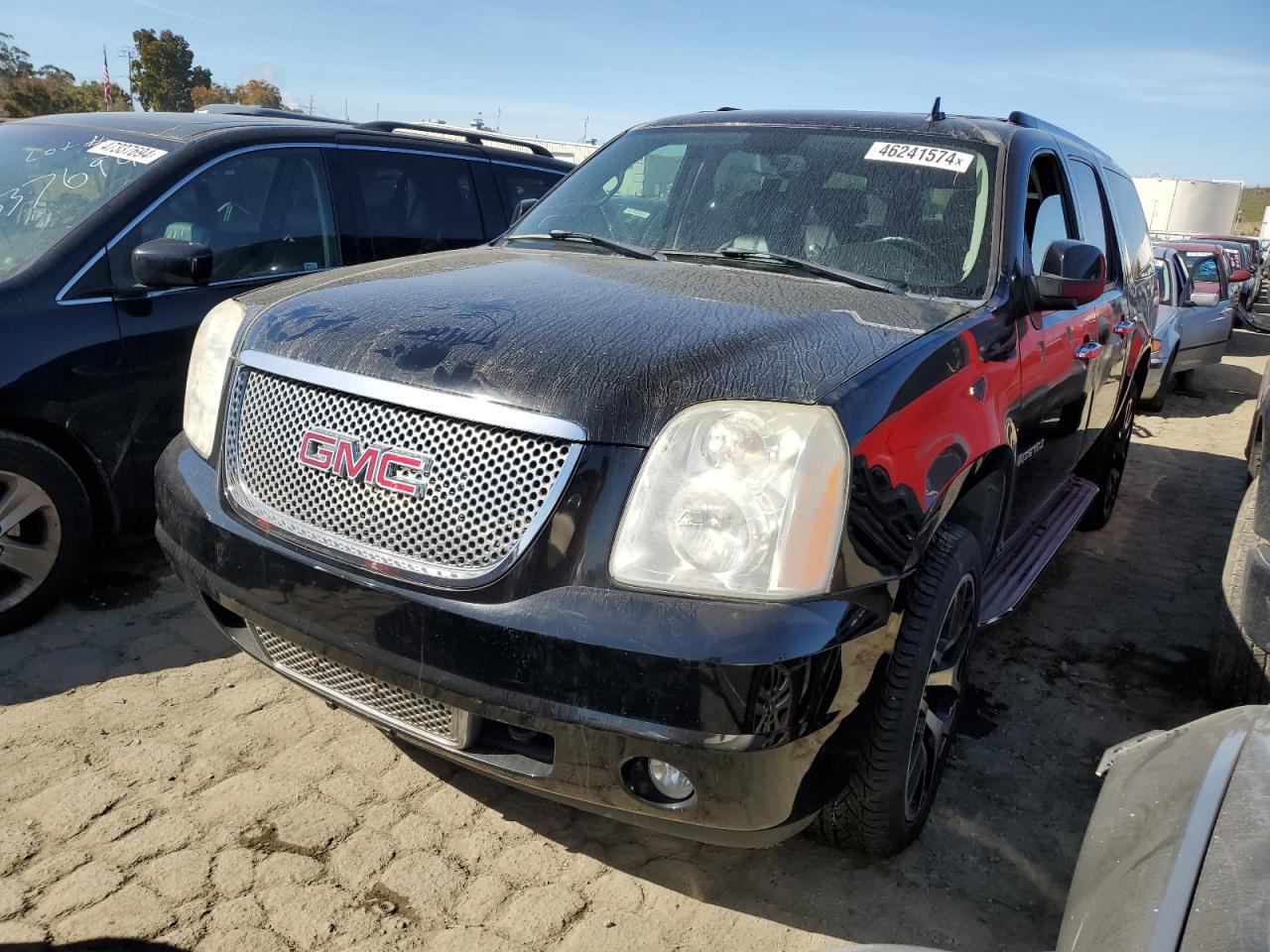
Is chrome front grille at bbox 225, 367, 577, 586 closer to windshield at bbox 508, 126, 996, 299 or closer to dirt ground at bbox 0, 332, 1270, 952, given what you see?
dirt ground at bbox 0, 332, 1270, 952

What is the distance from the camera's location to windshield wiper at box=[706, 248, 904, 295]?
2748 mm

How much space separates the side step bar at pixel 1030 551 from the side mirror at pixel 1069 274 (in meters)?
0.89

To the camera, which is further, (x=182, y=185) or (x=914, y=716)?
(x=182, y=185)

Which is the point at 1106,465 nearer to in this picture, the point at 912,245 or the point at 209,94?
the point at 912,245

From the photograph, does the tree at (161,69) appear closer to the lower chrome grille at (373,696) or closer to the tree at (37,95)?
the tree at (37,95)

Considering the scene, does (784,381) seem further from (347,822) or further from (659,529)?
(347,822)

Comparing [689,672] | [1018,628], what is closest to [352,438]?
[689,672]

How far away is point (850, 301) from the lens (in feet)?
8.41

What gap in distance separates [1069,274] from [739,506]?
1.68 meters

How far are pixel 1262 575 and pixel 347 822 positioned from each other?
272cm

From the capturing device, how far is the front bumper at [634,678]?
178 centimetres

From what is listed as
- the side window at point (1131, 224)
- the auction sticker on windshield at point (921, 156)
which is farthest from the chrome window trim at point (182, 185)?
the side window at point (1131, 224)

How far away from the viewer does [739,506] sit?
6.14 feet

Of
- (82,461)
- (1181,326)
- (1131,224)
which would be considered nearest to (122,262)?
(82,461)
